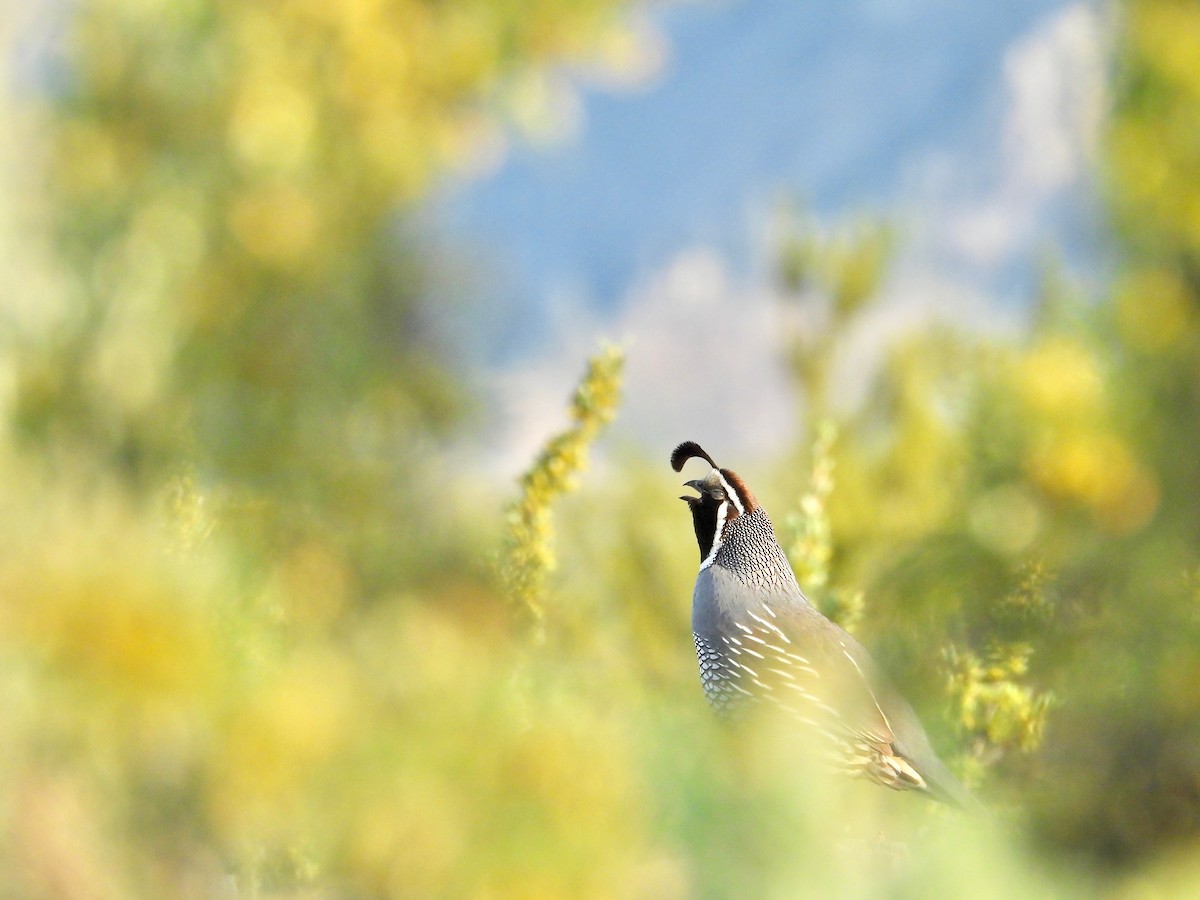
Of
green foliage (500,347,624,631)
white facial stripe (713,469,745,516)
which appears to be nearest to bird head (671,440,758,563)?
white facial stripe (713,469,745,516)

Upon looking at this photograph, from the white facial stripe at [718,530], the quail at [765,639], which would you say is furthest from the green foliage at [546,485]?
the white facial stripe at [718,530]

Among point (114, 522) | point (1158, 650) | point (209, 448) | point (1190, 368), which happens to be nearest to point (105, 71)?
point (209, 448)

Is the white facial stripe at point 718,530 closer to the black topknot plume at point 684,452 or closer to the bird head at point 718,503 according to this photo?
the bird head at point 718,503

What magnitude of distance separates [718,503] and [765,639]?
0.40ft

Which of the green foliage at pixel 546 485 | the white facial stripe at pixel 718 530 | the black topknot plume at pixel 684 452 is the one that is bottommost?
the green foliage at pixel 546 485

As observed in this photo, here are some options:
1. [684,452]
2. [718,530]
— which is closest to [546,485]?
[684,452]

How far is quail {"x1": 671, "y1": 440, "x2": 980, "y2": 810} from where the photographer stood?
2.23ft

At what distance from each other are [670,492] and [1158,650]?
0.65 metres

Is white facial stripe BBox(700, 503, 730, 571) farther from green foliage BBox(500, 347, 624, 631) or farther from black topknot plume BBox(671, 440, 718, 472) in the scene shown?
green foliage BBox(500, 347, 624, 631)

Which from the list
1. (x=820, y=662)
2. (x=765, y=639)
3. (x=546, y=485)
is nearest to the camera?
(x=546, y=485)

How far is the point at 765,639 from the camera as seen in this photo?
2.50 feet

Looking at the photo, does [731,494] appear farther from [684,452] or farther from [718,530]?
[684,452]

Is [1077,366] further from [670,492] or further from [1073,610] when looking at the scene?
[670,492]

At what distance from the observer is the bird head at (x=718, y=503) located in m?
0.83
